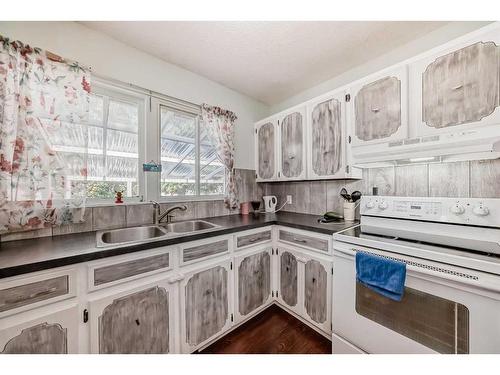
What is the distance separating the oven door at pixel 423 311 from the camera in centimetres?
86

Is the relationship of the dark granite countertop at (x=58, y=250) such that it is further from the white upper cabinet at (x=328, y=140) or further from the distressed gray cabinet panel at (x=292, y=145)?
the distressed gray cabinet panel at (x=292, y=145)

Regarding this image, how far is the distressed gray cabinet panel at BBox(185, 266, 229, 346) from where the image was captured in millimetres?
Result: 1343

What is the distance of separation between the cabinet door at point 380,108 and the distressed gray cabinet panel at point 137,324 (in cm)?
183

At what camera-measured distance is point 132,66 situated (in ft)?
5.45

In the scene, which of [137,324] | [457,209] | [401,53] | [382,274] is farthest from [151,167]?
[401,53]

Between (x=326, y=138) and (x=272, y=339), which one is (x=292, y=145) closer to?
(x=326, y=138)

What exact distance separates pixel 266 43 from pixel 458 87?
1311 millimetres

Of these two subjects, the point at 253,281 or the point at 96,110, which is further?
the point at 253,281

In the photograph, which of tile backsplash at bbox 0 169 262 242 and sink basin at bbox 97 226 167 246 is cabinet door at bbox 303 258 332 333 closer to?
tile backsplash at bbox 0 169 262 242

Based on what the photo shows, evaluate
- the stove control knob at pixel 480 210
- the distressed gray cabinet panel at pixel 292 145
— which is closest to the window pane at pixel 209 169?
the distressed gray cabinet panel at pixel 292 145

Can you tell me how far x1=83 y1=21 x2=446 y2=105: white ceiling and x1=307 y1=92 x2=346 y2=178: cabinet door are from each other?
407 millimetres

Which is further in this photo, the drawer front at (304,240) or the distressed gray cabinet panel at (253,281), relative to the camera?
the distressed gray cabinet panel at (253,281)

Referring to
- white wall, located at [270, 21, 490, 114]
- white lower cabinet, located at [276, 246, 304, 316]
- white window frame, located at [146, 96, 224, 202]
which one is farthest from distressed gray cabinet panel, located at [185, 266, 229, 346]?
white wall, located at [270, 21, 490, 114]

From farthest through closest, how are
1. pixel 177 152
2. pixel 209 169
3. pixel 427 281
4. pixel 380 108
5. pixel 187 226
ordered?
pixel 209 169 → pixel 177 152 → pixel 187 226 → pixel 380 108 → pixel 427 281
